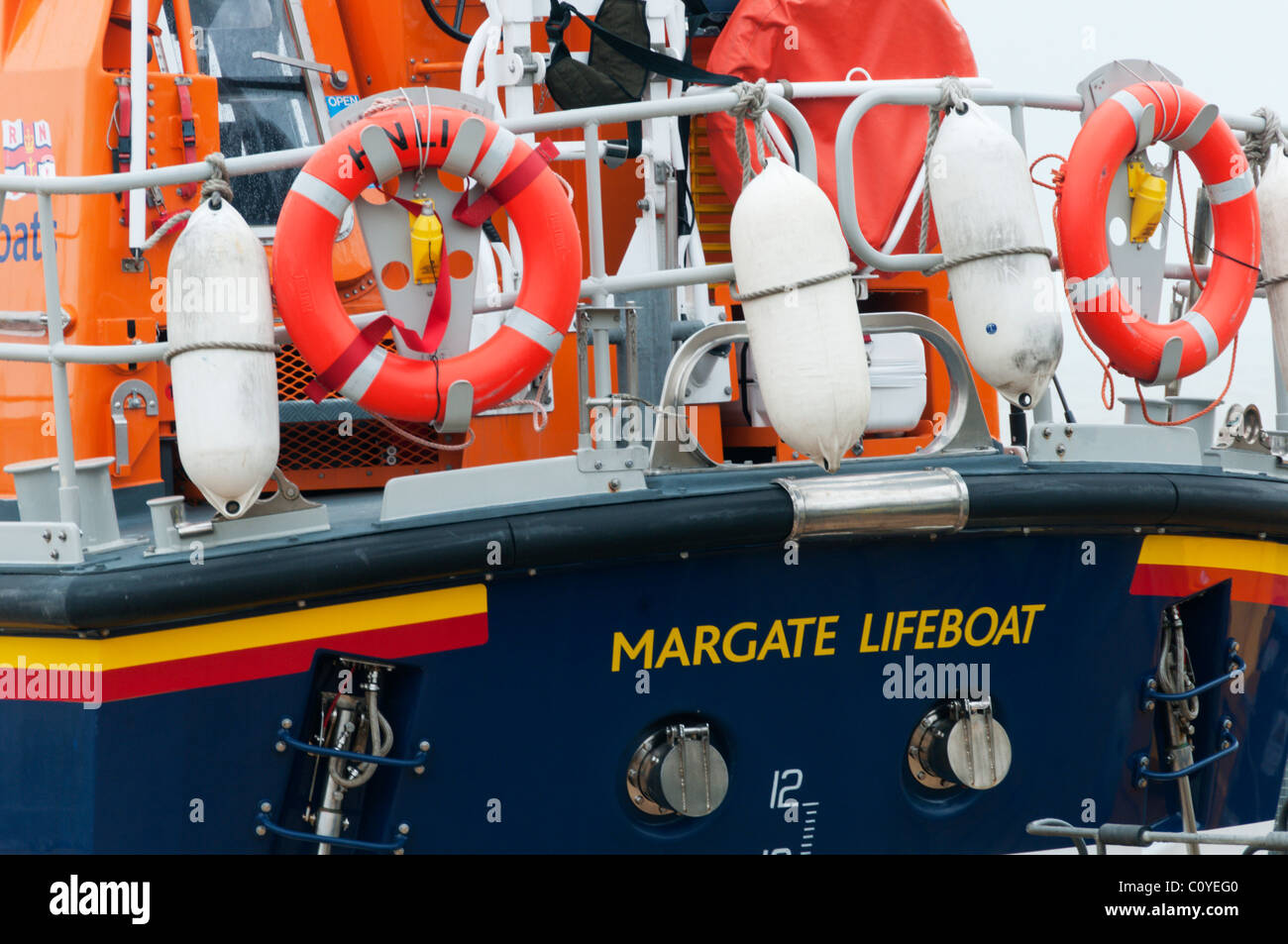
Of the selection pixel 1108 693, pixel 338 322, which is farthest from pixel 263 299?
pixel 1108 693

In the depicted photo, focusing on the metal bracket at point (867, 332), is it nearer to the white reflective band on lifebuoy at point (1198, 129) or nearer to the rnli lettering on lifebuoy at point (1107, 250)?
the rnli lettering on lifebuoy at point (1107, 250)

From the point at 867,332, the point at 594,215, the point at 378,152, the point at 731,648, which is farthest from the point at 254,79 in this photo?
the point at 731,648

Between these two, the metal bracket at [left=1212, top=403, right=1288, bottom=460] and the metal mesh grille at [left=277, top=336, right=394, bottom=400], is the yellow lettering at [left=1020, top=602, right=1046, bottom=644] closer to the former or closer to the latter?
the metal bracket at [left=1212, top=403, right=1288, bottom=460]

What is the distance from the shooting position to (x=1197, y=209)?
154 inches

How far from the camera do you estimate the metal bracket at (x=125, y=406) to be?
3520 mm

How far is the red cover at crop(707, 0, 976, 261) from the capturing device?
13.2 feet

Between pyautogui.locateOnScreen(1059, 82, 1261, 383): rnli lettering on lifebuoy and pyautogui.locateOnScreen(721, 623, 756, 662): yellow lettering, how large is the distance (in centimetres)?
110

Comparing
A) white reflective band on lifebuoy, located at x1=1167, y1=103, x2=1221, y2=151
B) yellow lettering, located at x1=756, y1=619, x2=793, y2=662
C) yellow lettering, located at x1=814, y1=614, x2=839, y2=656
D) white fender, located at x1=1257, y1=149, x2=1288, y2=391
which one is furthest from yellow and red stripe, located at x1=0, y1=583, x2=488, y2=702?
white fender, located at x1=1257, y1=149, x2=1288, y2=391

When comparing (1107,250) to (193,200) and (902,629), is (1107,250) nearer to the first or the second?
(902,629)

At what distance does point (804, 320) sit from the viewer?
3066 mm

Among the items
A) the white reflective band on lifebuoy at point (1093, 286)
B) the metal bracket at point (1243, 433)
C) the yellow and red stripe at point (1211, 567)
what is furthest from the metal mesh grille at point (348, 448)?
the metal bracket at point (1243, 433)

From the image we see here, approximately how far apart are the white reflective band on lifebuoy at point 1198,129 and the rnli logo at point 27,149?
2845 millimetres

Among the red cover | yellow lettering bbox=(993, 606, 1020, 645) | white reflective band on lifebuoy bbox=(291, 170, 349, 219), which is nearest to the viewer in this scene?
white reflective band on lifebuoy bbox=(291, 170, 349, 219)
